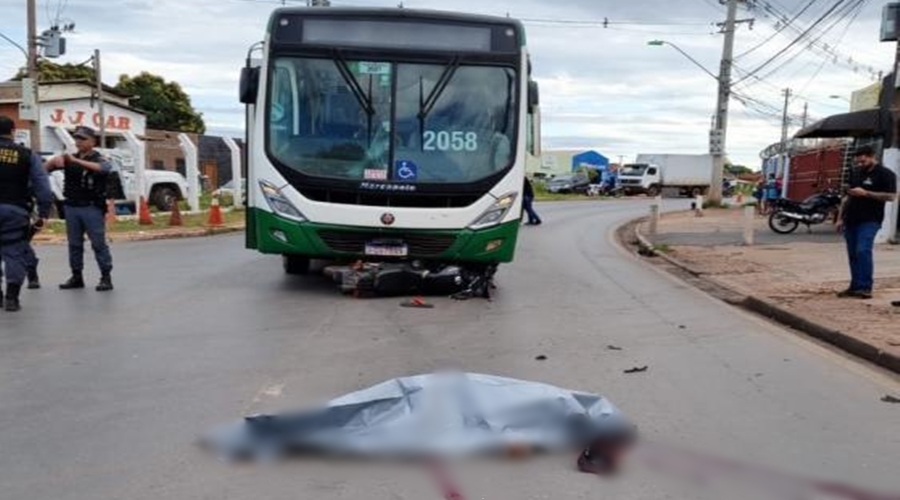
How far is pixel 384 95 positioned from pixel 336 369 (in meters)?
4.49

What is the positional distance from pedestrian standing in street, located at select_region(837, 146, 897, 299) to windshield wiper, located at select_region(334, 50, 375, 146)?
18.0ft

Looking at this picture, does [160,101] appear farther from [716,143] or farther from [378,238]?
[378,238]

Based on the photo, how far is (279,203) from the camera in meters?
10.2

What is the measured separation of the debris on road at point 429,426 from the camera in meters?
4.60

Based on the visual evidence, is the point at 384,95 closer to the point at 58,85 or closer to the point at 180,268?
the point at 180,268

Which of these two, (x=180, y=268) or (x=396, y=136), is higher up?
(x=396, y=136)

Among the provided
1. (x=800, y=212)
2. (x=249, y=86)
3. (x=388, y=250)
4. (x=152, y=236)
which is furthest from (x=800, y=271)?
(x=152, y=236)

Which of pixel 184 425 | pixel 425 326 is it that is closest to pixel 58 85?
pixel 425 326

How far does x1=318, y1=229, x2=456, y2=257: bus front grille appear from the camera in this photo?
33.9ft

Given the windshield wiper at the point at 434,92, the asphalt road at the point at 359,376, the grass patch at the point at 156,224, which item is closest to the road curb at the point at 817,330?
the asphalt road at the point at 359,376

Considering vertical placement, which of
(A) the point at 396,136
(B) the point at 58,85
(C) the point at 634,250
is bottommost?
(C) the point at 634,250

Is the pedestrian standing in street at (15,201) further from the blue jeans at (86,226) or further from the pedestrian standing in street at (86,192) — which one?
the blue jeans at (86,226)

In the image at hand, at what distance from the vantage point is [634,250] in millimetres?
20531

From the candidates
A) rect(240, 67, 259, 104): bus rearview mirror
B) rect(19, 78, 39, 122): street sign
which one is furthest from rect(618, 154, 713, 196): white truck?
rect(240, 67, 259, 104): bus rearview mirror
